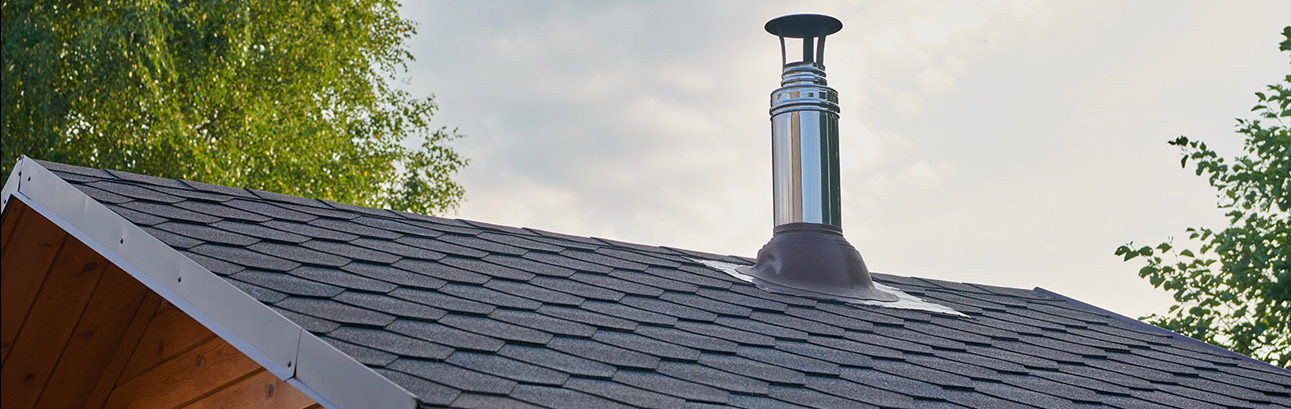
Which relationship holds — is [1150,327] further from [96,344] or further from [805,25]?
[96,344]

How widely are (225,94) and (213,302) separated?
1148cm

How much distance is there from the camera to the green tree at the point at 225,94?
1089cm

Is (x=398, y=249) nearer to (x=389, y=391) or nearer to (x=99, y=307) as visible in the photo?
(x=99, y=307)

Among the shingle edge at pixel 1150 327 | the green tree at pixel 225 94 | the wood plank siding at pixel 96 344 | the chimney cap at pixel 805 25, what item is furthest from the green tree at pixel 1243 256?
the green tree at pixel 225 94

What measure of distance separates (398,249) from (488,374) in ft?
4.05

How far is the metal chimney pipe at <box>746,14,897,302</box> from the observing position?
4.49 metres

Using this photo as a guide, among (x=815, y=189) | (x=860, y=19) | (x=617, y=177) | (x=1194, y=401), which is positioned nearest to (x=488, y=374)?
(x=815, y=189)

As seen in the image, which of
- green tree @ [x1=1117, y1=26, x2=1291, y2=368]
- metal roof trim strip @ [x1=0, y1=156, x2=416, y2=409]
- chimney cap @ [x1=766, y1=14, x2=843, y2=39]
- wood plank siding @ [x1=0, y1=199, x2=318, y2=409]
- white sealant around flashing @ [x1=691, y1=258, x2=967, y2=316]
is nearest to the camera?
metal roof trim strip @ [x1=0, y1=156, x2=416, y2=409]

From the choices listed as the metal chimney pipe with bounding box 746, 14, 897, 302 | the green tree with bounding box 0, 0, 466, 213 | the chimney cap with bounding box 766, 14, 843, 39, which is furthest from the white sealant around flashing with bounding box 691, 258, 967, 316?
the green tree with bounding box 0, 0, 466, 213

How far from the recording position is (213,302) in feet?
8.35

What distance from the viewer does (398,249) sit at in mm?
3605

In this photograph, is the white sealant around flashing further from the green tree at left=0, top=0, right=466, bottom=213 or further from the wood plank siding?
the green tree at left=0, top=0, right=466, bottom=213

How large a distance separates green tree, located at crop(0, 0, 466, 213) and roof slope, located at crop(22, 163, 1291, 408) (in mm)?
8070

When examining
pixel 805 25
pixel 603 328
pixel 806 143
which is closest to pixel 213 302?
pixel 603 328
